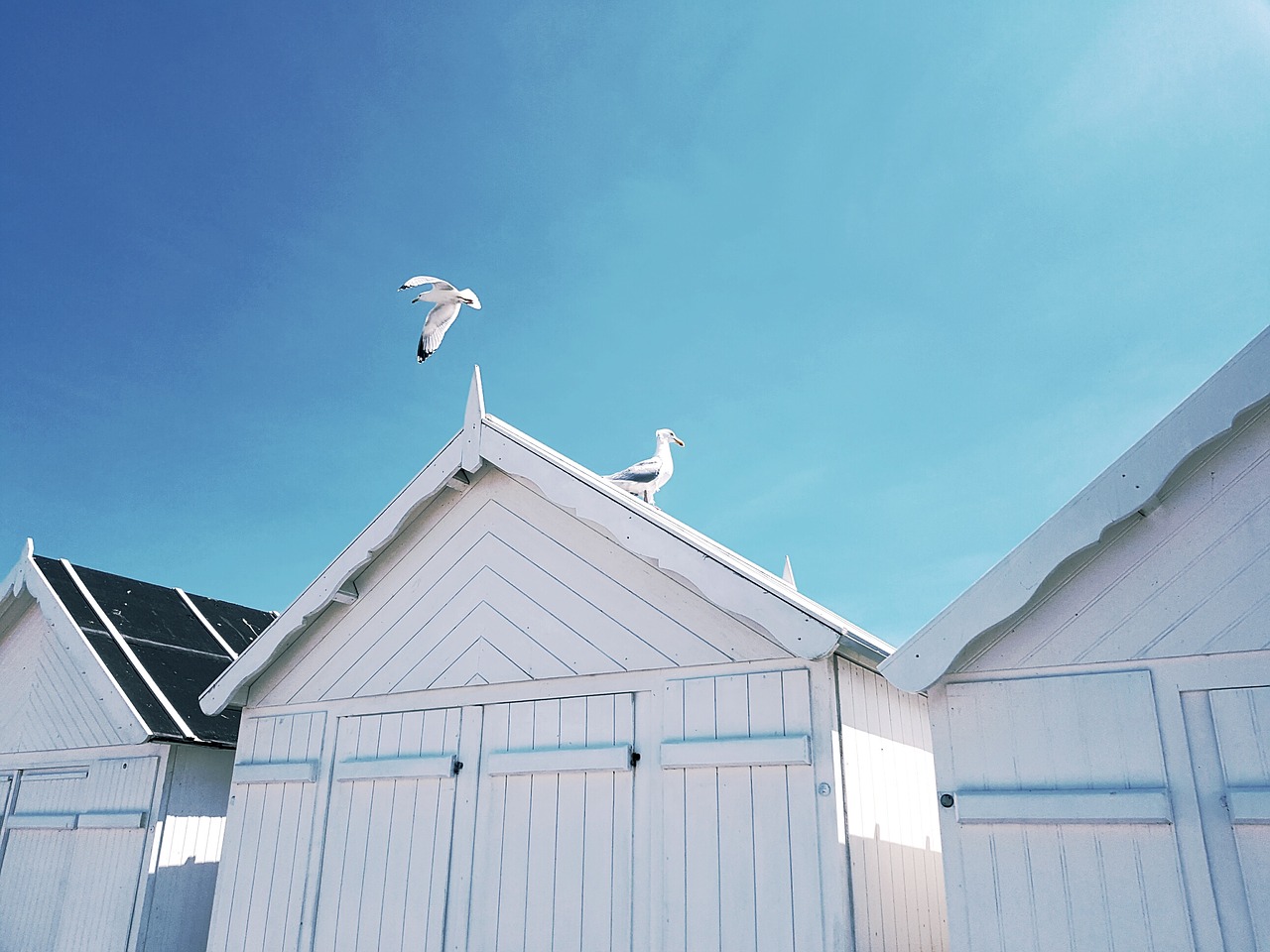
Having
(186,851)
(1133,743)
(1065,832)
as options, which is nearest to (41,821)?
(186,851)

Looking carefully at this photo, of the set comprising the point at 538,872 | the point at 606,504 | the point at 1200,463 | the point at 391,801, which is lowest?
the point at 538,872

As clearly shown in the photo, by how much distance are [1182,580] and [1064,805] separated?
1.27m

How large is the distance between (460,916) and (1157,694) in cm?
458

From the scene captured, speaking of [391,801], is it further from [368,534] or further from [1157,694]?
[1157,694]

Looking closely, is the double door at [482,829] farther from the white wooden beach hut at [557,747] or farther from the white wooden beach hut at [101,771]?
the white wooden beach hut at [101,771]

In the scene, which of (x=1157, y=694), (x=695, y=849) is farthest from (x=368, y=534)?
(x=1157, y=694)

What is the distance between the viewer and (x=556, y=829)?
631 centimetres

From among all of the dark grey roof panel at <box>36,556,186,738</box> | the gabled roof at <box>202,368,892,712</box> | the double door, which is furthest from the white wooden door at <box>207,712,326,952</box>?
the dark grey roof panel at <box>36,556,186,738</box>

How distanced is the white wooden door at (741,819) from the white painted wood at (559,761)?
1.08ft

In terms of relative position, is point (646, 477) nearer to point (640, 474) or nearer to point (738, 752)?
point (640, 474)

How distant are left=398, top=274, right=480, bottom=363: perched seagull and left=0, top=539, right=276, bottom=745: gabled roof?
4.26 metres

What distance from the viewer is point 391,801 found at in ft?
23.5

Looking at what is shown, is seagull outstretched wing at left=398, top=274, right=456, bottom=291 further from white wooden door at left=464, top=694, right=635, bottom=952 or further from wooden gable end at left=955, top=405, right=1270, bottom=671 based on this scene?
wooden gable end at left=955, top=405, right=1270, bottom=671

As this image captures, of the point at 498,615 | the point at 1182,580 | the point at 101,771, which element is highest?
the point at 498,615
